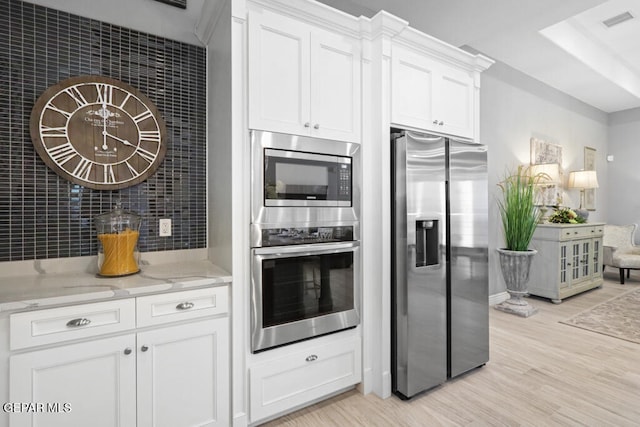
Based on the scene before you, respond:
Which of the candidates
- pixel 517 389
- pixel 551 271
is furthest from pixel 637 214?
pixel 517 389

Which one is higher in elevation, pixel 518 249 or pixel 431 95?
pixel 431 95

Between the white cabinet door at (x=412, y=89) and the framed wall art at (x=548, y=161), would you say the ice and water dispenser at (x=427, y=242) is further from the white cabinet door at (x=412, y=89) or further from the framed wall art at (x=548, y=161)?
the framed wall art at (x=548, y=161)

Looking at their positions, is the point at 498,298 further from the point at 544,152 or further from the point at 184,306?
the point at 184,306

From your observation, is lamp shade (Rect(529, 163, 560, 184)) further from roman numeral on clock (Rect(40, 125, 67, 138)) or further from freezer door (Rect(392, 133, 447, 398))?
roman numeral on clock (Rect(40, 125, 67, 138))

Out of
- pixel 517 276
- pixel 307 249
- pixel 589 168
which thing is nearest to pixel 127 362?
pixel 307 249

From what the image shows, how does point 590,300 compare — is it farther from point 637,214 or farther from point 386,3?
point 386,3

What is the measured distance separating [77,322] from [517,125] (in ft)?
16.3

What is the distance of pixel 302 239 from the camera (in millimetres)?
1896

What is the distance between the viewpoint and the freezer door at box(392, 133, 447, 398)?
207 cm

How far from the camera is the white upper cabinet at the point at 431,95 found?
2.19 metres

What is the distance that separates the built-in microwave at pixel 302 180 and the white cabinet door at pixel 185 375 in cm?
66

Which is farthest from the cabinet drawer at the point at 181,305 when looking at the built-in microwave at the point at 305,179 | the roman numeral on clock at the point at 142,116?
the roman numeral on clock at the point at 142,116

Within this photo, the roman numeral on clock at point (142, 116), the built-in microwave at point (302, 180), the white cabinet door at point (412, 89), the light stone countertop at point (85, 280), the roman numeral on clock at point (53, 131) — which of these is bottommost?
the light stone countertop at point (85, 280)

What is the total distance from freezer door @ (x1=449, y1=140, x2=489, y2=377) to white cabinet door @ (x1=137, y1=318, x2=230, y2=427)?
1548 mm
